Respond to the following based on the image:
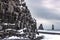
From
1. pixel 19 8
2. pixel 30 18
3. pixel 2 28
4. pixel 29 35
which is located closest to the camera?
pixel 2 28

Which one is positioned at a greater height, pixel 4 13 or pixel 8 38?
pixel 4 13

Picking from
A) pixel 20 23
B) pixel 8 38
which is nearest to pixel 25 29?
pixel 20 23

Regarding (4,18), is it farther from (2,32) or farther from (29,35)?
(29,35)

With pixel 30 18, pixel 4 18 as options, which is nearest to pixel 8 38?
pixel 4 18

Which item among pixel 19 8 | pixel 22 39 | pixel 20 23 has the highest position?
A: pixel 19 8

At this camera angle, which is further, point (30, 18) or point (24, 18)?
point (30, 18)

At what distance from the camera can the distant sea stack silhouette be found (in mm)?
23812

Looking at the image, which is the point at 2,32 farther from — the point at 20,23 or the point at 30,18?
the point at 30,18

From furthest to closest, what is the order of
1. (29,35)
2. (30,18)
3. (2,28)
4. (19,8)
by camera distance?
(30,18) → (29,35) → (19,8) → (2,28)

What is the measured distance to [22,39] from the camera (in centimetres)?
2455

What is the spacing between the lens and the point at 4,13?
24000mm

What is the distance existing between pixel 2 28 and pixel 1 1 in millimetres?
2964

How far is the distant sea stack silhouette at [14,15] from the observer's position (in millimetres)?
23812

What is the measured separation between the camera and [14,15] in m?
24.5
